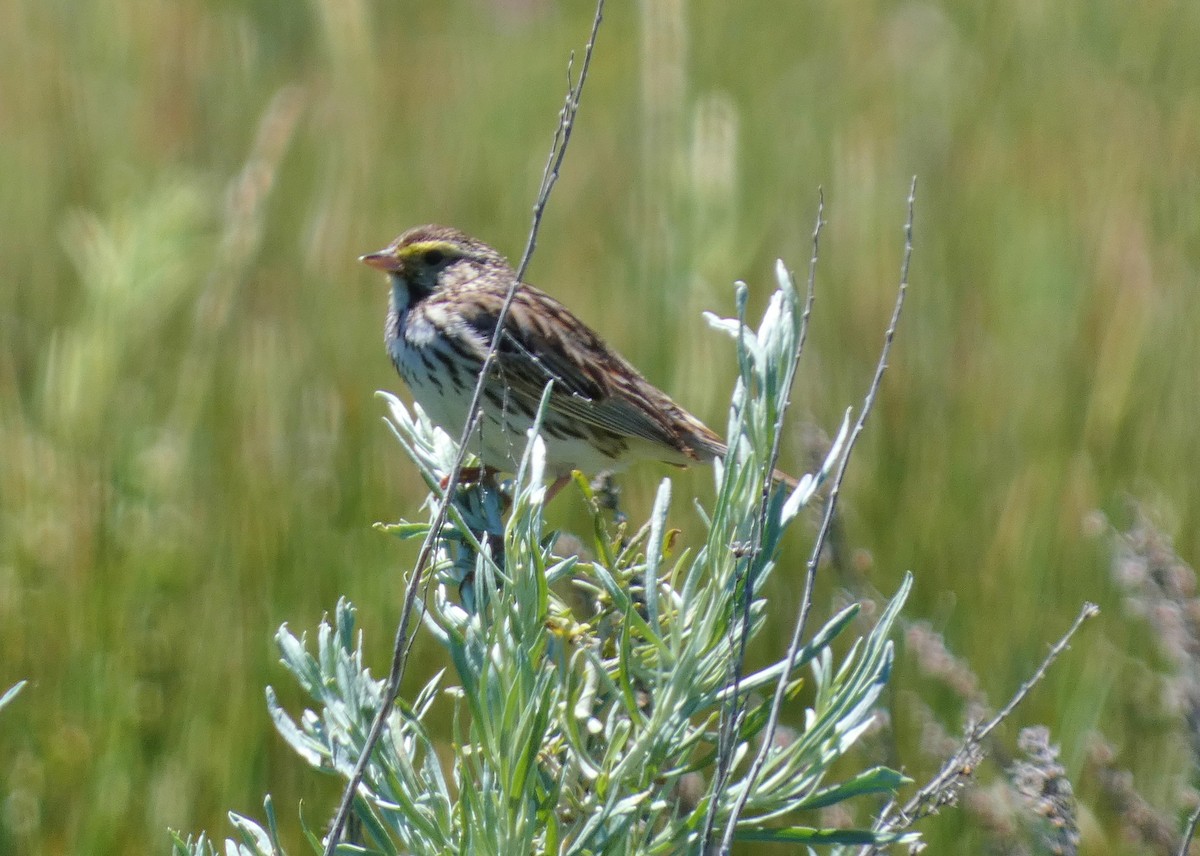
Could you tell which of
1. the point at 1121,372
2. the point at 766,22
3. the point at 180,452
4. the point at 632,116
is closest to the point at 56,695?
the point at 180,452

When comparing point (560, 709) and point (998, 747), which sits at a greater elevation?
point (560, 709)

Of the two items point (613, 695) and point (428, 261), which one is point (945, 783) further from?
point (428, 261)

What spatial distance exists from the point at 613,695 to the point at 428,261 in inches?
91.6

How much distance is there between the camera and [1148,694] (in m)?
3.32

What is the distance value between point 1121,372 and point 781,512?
2.85m

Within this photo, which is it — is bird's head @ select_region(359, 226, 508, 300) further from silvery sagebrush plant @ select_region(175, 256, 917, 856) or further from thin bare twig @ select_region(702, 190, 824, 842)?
thin bare twig @ select_region(702, 190, 824, 842)

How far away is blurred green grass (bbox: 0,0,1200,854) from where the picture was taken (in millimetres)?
3203

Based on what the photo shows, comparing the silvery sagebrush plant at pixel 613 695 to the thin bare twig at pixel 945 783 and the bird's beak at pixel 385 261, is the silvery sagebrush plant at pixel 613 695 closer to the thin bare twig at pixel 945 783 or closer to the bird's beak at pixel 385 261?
the thin bare twig at pixel 945 783

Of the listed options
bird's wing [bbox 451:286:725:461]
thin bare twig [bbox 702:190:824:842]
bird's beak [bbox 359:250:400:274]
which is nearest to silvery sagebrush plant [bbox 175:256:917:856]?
thin bare twig [bbox 702:190:824:842]

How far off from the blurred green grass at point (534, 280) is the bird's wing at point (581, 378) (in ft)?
0.94

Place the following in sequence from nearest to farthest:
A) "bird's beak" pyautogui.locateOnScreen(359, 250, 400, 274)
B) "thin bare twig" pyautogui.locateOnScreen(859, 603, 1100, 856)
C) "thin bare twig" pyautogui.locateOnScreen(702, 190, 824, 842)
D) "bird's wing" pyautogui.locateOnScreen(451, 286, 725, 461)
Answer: "thin bare twig" pyautogui.locateOnScreen(702, 190, 824, 842), "thin bare twig" pyautogui.locateOnScreen(859, 603, 1100, 856), "bird's wing" pyautogui.locateOnScreen(451, 286, 725, 461), "bird's beak" pyautogui.locateOnScreen(359, 250, 400, 274)

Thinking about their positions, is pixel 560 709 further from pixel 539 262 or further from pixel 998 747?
pixel 539 262

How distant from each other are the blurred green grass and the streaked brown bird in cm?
27

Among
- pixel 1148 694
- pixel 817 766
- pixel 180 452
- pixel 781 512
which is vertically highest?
pixel 781 512
